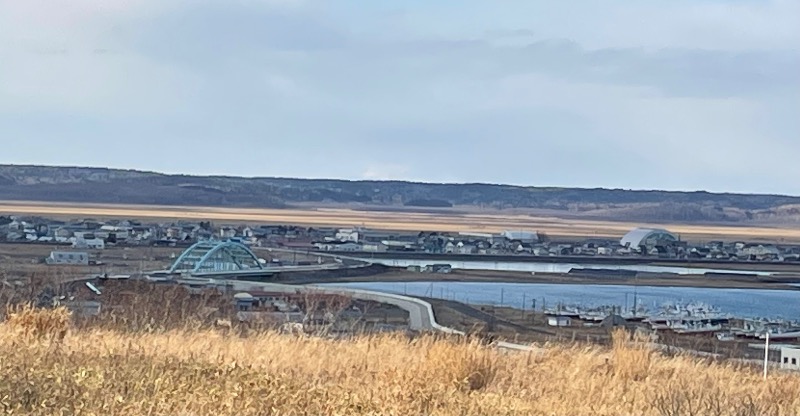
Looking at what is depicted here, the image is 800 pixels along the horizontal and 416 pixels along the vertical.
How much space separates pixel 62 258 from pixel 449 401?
63789 millimetres

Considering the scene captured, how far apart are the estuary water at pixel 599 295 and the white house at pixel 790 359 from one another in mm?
30783

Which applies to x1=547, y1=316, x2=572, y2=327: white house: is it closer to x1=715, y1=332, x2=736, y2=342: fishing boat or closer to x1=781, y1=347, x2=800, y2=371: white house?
x1=715, y1=332, x2=736, y2=342: fishing boat

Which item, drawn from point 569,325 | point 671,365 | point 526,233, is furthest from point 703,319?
point 526,233

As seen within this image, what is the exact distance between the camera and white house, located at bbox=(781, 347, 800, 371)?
1511 cm

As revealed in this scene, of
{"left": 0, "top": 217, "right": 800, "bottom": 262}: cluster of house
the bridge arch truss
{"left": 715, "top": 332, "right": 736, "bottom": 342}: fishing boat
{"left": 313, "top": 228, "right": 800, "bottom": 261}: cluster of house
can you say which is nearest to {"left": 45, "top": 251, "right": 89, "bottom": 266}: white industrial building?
the bridge arch truss

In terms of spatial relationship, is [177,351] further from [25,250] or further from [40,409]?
[25,250]

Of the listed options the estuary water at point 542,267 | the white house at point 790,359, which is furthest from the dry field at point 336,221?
the white house at point 790,359

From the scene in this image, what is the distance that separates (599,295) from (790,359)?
51.5m

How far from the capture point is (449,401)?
802cm

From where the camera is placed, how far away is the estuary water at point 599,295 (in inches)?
2157

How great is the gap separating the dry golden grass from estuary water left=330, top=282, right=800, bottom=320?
121ft

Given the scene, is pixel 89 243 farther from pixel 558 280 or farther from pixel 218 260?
pixel 558 280

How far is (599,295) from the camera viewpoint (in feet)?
222

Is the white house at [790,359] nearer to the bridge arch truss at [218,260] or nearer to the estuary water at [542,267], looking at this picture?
the bridge arch truss at [218,260]
